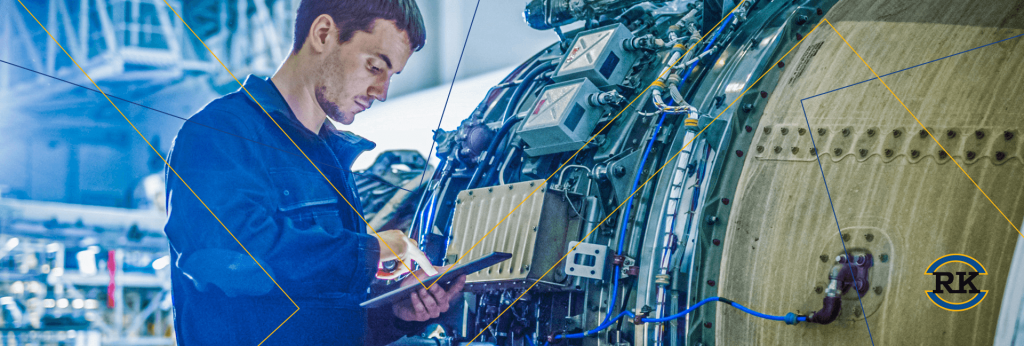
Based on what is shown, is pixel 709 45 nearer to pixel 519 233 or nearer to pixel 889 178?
pixel 889 178

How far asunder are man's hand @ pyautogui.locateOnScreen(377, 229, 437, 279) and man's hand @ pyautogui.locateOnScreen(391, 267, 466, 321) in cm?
4

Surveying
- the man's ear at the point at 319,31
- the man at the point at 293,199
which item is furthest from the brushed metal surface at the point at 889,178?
the man's ear at the point at 319,31

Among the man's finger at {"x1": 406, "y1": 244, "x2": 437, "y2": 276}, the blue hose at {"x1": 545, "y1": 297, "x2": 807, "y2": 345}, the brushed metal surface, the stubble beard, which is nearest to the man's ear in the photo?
the stubble beard

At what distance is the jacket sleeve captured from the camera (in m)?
2.56

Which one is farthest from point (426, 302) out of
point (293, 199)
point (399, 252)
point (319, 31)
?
Answer: point (319, 31)

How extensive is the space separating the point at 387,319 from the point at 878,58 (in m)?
2.19

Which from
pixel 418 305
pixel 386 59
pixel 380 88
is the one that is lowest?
pixel 418 305

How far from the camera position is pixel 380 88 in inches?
119

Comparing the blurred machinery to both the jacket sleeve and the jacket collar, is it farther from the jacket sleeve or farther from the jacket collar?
the jacket collar

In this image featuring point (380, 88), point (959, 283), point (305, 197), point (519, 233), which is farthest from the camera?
point (519, 233)

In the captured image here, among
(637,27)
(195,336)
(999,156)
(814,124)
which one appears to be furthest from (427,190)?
(999,156)

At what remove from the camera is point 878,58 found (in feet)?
9.62

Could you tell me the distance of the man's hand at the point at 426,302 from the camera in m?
3.15

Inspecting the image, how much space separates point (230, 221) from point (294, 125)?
435mm
